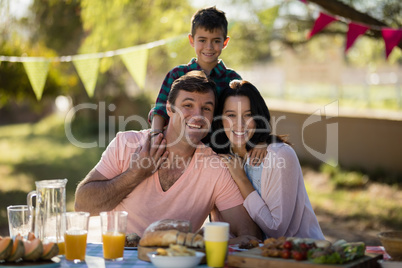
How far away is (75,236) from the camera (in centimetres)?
241

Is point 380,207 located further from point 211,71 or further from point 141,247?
point 141,247

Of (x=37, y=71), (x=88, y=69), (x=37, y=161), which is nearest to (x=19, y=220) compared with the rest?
(x=88, y=69)

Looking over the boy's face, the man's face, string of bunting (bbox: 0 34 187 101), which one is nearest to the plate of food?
the man's face

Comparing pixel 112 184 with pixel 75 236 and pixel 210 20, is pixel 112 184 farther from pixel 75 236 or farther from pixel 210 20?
pixel 210 20

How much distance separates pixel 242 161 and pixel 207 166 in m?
0.24

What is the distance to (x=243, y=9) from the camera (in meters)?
9.21

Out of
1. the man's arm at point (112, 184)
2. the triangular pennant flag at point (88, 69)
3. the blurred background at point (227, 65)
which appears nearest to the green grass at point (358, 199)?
the blurred background at point (227, 65)

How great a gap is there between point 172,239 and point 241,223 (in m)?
0.79

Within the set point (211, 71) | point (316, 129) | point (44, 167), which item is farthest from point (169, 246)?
point (44, 167)

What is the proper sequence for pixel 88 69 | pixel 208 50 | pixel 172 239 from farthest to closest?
pixel 88 69 < pixel 208 50 < pixel 172 239

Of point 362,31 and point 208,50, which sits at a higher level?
point 362,31

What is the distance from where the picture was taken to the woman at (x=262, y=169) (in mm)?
3084

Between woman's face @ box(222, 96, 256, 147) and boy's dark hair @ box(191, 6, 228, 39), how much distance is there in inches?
34.8

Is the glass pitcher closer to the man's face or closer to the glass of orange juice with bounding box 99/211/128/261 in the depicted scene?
the glass of orange juice with bounding box 99/211/128/261
